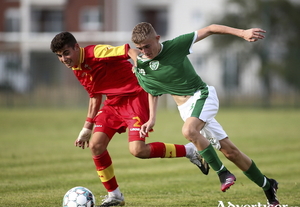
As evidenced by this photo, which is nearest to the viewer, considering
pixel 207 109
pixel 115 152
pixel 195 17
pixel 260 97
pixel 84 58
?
pixel 207 109

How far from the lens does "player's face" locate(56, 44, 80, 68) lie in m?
6.29

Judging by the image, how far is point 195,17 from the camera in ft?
148

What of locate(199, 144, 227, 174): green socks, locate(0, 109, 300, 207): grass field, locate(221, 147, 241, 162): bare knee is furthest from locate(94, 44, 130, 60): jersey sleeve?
locate(0, 109, 300, 207): grass field

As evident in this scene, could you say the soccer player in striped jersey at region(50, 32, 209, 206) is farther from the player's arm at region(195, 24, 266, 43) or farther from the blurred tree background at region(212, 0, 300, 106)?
the blurred tree background at region(212, 0, 300, 106)

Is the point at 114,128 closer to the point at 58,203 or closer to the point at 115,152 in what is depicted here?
the point at 58,203

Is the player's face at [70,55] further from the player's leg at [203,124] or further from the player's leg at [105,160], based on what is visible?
the player's leg at [203,124]

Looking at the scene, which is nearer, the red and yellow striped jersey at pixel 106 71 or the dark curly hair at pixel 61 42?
the dark curly hair at pixel 61 42

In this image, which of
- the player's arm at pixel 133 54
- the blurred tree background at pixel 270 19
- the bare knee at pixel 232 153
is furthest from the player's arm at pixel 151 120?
the blurred tree background at pixel 270 19

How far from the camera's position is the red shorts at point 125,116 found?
256 inches

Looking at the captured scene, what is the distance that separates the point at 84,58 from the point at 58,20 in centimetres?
4059

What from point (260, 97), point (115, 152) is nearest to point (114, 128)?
point (115, 152)

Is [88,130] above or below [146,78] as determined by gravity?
below

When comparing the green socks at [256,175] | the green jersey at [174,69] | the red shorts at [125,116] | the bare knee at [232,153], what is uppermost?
the green jersey at [174,69]

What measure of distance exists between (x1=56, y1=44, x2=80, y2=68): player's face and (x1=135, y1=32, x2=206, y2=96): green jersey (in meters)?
0.78
